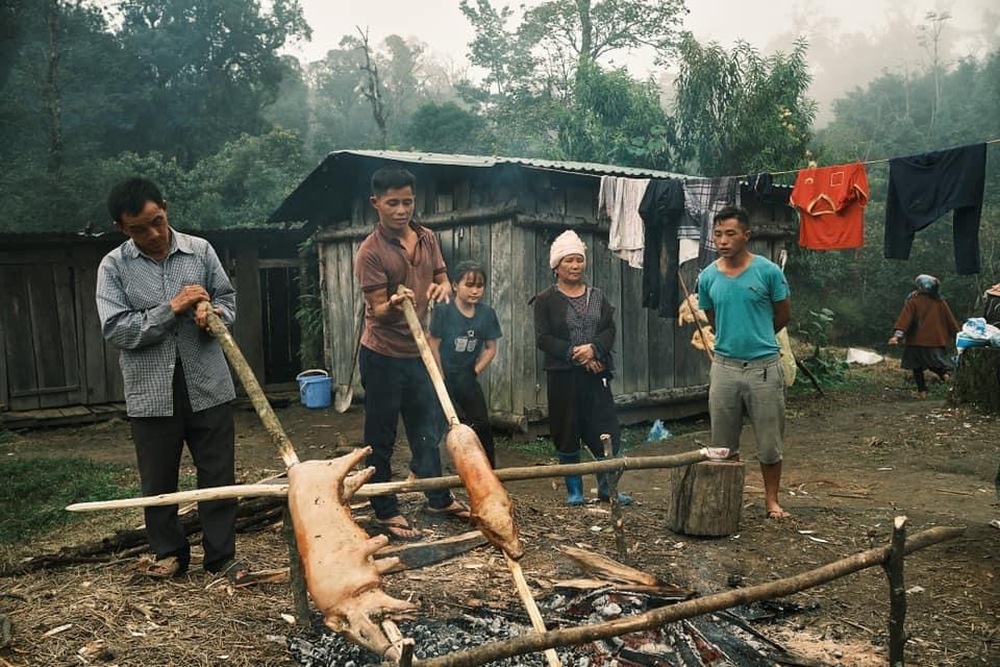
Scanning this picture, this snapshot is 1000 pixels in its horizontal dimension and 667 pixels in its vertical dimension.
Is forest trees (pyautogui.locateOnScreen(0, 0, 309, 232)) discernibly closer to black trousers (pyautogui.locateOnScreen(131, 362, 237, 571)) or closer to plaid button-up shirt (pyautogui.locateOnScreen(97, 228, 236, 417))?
plaid button-up shirt (pyautogui.locateOnScreen(97, 228, 236, 417))

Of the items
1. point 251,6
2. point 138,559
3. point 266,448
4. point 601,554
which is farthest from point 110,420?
point 251,6

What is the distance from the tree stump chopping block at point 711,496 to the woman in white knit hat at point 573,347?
30.0 inches

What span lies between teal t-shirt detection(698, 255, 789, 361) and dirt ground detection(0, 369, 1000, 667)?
1.25m

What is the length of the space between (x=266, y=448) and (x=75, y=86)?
19612 millimetres

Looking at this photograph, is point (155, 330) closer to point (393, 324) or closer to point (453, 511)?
point (393, 324)

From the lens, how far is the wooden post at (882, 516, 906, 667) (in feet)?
8.65

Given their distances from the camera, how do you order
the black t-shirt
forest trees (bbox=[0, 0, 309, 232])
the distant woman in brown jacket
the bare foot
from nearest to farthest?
the bare foot, the black t-shirt, the distant woman in brown jacket, forest trees (bbox=[0, 0, 309, 232])

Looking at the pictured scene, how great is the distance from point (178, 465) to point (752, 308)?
3634 millimetres

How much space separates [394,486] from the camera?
3014 millimetres

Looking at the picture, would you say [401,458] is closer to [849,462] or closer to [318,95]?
[849,462]

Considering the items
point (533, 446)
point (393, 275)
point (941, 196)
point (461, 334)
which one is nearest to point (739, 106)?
point (941, 196)

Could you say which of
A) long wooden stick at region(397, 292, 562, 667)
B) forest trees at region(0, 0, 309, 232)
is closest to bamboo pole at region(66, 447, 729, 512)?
long wooden stick at region(397, 292, 562, 667)

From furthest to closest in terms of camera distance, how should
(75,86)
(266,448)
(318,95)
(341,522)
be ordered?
(318,95) < (75,86) < (266,448) < (341,522)

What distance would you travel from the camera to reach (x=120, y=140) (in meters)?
23.8
